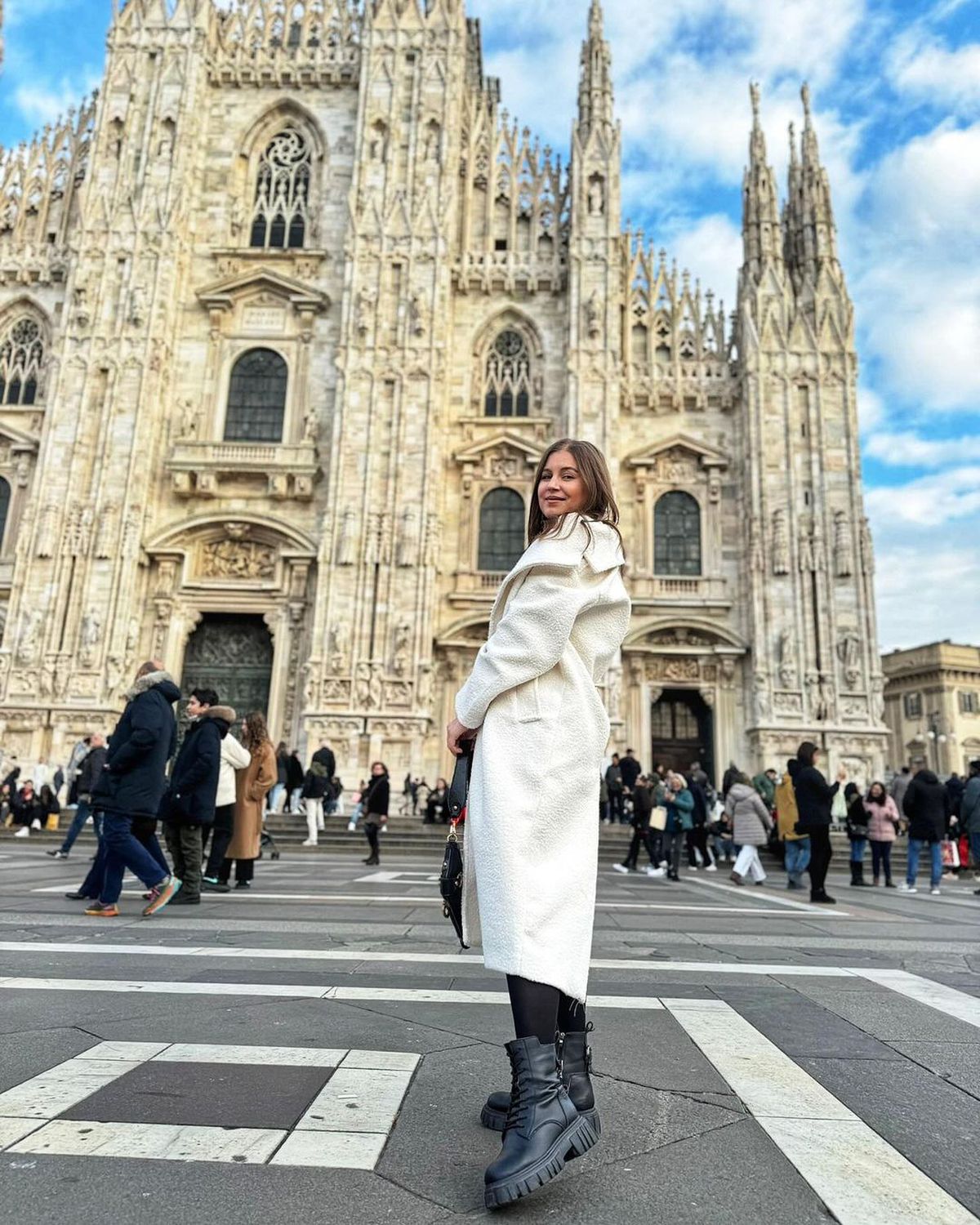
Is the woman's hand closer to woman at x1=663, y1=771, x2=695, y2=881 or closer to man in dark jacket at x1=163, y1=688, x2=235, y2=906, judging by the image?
man in dark jacket at x1=163, y1=688, x2=235, y2=906

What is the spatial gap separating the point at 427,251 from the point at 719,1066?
21948mm

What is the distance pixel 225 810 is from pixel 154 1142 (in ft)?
20.1

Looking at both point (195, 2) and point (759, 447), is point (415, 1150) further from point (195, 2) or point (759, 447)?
point (195, 2)

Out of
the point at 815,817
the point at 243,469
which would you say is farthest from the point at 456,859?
the point at 243,469

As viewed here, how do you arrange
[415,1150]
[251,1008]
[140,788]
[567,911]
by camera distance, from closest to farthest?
[415,1150]
[567,911]
[251,1008]
[140,788]

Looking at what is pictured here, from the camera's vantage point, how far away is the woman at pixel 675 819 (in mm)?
11648

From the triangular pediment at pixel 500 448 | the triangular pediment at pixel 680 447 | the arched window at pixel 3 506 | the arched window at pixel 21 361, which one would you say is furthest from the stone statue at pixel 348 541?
the arched window at pixel 21 361

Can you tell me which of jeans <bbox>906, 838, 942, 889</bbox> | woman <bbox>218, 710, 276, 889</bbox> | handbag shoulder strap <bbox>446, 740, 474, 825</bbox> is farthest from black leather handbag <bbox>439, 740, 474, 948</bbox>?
jeans <bbox>906, 838, 942, 889</bbox>

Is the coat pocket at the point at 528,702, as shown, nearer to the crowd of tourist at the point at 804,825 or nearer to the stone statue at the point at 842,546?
the crowd of tourist at the point at 804,825

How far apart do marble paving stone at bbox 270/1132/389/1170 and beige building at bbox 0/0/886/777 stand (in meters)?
17.3

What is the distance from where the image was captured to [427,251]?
71.9ft

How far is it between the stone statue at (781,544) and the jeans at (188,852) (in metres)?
16.4

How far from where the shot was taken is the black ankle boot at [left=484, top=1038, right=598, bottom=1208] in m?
1.68

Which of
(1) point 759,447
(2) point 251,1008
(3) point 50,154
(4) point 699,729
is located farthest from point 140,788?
(3) point 50,154
